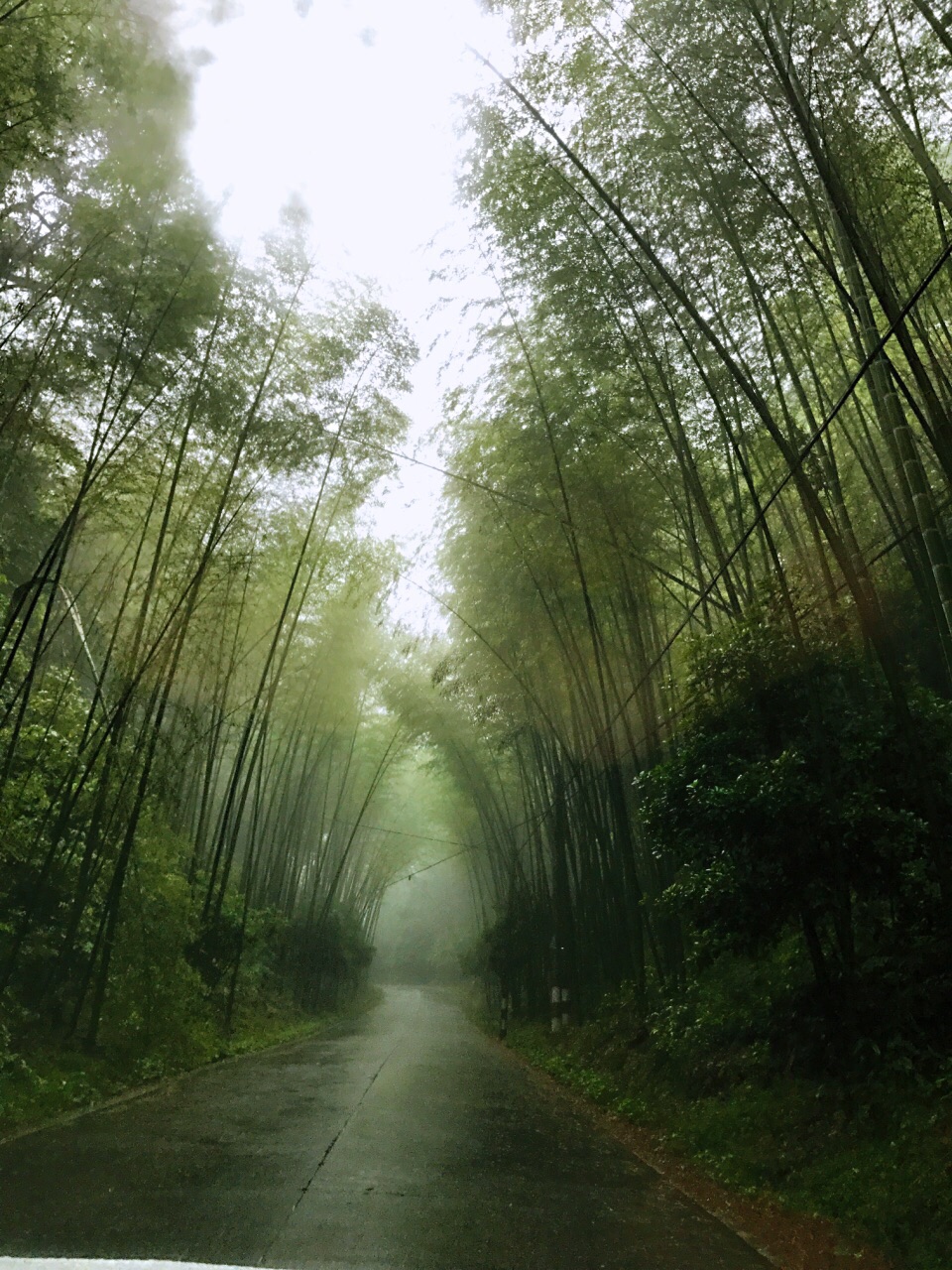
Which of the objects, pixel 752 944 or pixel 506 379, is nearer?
pixel 752 944

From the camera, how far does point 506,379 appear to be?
782 centimetres

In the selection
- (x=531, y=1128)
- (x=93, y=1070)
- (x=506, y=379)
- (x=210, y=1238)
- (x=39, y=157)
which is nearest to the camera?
(x=210, y=1238)

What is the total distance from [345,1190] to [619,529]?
551cm

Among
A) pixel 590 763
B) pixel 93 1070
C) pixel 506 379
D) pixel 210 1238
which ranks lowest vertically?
pixel 210 1238

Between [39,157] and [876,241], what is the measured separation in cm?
444

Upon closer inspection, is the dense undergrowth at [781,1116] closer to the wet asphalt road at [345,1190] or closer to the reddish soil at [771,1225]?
the reddish soil at [771,1225]

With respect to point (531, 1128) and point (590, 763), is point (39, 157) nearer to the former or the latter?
point (531, 1128)

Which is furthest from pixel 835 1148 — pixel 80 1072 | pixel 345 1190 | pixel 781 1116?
pixel 80 1072

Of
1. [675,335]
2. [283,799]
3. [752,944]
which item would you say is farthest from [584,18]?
[283,799]

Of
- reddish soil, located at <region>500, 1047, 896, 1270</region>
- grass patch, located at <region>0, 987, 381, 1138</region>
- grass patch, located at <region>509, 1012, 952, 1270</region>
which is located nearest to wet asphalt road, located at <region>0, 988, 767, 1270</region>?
reddish soil, located at <region>500, 1047, 896, 1270</region>

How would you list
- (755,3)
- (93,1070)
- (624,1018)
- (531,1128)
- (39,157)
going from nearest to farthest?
(755,3), (39,157), (531,1128), (93,1070), (624,1018)

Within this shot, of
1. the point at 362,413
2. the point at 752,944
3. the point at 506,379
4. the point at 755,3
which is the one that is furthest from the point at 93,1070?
the point at 755,3

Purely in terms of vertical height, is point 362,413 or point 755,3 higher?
point 362,413

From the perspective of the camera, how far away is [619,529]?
25.7 feet
